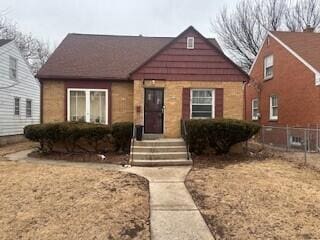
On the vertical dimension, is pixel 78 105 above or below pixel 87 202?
above

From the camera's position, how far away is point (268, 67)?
23594 millimetres

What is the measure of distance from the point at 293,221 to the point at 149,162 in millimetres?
6202

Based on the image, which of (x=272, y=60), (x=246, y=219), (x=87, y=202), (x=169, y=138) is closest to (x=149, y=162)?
(x=169, y=138)

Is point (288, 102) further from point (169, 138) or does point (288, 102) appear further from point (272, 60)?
point (169, 138)

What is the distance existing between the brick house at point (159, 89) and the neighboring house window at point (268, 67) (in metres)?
7.76

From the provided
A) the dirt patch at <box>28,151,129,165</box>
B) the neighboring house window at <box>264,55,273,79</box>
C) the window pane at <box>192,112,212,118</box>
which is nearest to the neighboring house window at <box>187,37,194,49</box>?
the window pane at <box>192,112,212,118</box>

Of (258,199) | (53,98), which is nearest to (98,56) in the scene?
(53,98)

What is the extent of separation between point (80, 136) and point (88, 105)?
2748mm

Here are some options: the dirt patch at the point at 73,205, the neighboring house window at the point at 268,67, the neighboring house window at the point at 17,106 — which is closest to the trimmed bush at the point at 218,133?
the dirt patch at the point at 73,205

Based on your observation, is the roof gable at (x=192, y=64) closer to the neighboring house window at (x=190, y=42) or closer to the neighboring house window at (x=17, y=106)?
the neighboring house window at (x=190, y=42)

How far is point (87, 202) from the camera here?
7.96 meters

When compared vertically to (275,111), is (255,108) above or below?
above

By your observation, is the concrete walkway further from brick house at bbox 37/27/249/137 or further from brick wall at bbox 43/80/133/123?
brick wall at bbox 43/80/133/123

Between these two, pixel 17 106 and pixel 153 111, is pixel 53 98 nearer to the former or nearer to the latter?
pixel 153 111
